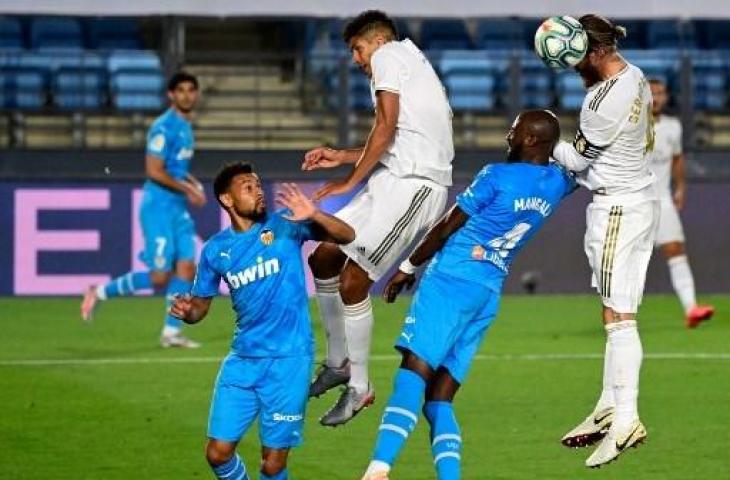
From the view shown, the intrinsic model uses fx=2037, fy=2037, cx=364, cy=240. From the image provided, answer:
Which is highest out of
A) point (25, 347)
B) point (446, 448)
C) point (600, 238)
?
point (600, 238)

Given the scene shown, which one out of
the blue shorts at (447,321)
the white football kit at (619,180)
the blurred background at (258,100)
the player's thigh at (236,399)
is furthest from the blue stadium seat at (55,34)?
the player's thigh at (236,399)

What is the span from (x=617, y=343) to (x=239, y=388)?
2.46m

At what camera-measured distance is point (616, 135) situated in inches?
430

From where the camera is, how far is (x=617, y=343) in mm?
11094

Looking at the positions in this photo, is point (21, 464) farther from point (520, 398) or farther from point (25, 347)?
point (25, 347)

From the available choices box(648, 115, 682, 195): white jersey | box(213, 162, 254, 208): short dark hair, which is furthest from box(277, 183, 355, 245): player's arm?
box(648, 115, 682, 195): white jersey

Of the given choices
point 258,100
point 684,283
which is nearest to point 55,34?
point 258,100

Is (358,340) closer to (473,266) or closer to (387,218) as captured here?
(387,218)

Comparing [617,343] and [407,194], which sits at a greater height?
[407,194]

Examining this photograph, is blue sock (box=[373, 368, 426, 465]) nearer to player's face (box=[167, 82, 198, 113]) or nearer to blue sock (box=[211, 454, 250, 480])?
blue sock (box=[211, 454, 250, 480])

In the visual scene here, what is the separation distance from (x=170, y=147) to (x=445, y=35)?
685cm

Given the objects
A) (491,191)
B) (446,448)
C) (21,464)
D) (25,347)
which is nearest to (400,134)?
(491,191)

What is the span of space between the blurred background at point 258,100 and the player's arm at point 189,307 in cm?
877

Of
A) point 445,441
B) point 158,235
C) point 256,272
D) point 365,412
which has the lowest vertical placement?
point 365,412
